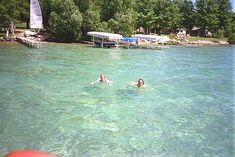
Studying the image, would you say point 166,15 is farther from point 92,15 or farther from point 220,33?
point 92,15

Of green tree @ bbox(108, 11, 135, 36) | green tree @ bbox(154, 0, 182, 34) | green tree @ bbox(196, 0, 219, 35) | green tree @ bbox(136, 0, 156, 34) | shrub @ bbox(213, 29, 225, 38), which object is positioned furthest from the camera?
shrub @ bbox(213, 29, 225, 38)

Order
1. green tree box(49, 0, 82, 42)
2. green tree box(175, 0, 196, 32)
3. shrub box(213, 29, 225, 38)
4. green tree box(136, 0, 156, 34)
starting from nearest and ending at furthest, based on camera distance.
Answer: green tree box(49, 0, 82, 42)
green tree box(136, 0, 156, 34)
green tree box(175, 0, 196, 32)
shrub box(213, 29, 225, 38)

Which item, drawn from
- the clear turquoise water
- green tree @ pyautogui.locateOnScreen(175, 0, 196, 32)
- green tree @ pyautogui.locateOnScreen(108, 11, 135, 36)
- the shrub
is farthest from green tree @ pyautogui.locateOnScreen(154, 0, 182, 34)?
the clear turquoise water

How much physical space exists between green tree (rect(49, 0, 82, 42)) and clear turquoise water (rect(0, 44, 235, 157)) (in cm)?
3054

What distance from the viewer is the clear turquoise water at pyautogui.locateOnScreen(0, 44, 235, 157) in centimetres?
1057

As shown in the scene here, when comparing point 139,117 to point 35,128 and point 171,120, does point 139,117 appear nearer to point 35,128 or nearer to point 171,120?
point 171,120

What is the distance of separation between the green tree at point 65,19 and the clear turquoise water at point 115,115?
30.5 meters

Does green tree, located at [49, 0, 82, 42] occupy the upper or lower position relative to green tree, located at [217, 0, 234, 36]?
lower

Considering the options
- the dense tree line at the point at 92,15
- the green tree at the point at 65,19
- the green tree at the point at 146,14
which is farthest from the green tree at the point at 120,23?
the green tree at the point at 146,14

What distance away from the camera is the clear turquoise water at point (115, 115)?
1057 cm

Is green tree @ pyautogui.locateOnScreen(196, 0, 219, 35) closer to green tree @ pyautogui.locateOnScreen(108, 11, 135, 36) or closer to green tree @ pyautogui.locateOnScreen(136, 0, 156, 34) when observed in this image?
green tree @ pyautogui.locateOnScreen(136, 0, 156, 34)

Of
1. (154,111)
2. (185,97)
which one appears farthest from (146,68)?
(154,111)

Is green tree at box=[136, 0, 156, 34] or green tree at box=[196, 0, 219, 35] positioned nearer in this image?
green tree at box=[136, 0, 156, 34]

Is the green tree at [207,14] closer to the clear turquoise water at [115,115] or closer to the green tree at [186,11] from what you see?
the green tree at [186,11]
